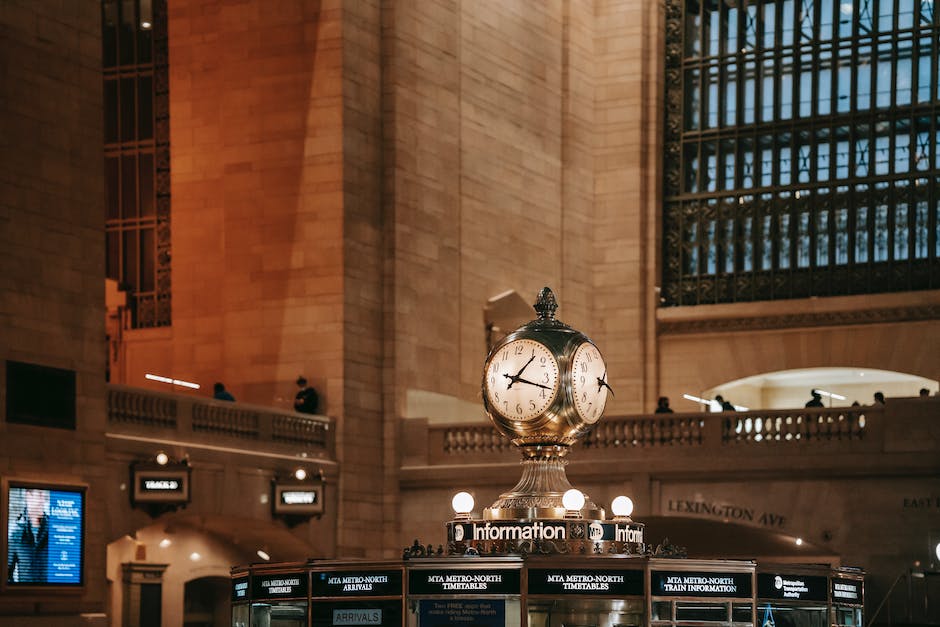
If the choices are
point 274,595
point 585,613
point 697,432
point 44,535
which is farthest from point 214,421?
point 585,613

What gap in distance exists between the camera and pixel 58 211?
23375mm

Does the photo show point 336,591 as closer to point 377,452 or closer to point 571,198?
point 377,452

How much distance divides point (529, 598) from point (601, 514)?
1221mm

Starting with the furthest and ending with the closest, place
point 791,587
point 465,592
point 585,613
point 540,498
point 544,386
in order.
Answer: point 544,386 < point 540,498 < point 791,587 < point 585,613 < point 465,592

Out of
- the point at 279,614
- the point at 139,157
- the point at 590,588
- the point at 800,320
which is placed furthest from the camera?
the point at 800,320

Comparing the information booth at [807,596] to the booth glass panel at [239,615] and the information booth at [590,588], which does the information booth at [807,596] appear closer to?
the information booth at [590,588]

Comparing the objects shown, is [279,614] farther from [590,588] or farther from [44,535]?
[44,535]

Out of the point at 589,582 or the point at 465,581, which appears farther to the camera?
the point at 465,581

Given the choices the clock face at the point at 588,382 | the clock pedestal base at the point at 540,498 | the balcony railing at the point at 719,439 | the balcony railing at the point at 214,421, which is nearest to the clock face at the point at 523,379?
the clock face at the point at 588,382

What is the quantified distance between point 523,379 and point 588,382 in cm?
47

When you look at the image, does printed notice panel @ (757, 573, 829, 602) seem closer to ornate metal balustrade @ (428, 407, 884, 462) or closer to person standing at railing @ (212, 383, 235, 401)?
ornate metal balustrade @ (428, 407, 884, 462)

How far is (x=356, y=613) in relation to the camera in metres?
11.9

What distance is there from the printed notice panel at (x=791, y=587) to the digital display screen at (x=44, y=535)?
1254cm

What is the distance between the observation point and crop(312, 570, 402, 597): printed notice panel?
11.7m
